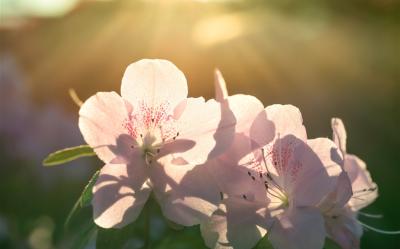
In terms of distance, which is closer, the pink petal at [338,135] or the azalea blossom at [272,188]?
the azalea blossom at [272,188]

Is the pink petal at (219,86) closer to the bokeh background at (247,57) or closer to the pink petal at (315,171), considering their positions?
the pink petal at (315,171)

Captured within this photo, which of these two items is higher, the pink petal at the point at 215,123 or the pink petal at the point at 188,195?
the pink petal at the point at 215,123

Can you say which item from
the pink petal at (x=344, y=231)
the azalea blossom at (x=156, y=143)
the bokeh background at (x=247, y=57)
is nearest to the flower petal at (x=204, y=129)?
the azalea blossom at (x=156, y=143)

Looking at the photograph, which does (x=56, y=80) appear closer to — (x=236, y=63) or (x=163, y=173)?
(x=236, y=63)

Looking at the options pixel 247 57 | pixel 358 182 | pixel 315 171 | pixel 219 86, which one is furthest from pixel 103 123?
pixel 247 57

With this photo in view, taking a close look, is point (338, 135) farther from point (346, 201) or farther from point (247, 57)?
point (247, 57)

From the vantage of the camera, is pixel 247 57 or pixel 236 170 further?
pixel 247 57

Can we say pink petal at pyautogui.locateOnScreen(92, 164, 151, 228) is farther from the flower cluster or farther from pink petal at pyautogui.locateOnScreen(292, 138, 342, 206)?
pink petal at pyautogui.locateOnScreen(292, 138, 342, 206)

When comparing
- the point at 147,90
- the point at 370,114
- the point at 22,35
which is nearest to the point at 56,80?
the point at 22,35

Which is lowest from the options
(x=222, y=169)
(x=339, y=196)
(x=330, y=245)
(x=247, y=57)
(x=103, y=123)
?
(x=247, y=57)
